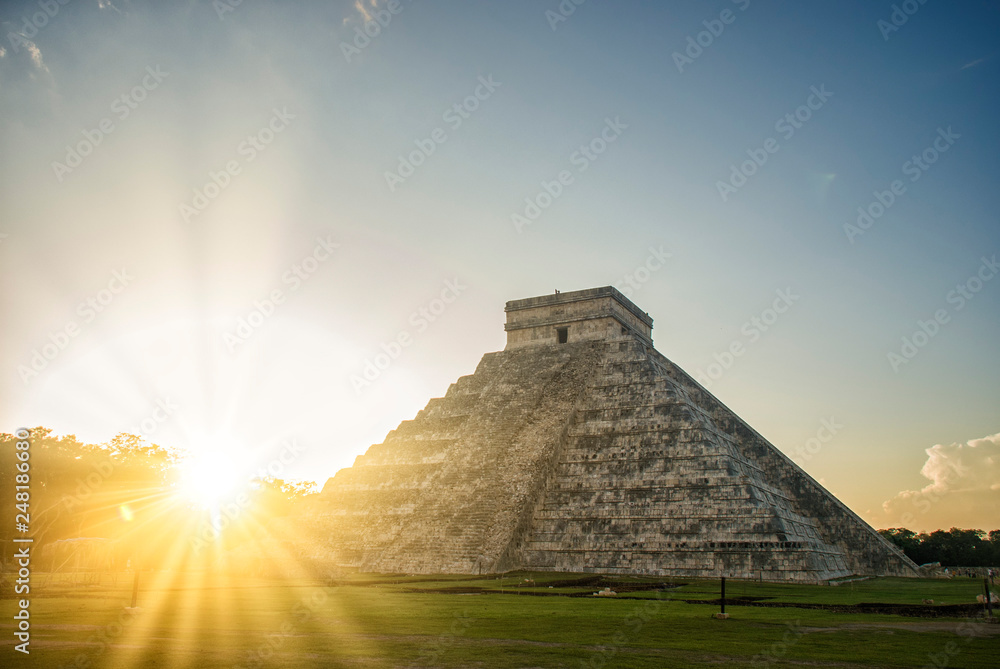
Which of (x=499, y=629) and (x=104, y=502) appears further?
(x=104, y=502)

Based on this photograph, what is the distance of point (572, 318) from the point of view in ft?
85.9

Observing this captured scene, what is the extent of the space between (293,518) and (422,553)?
7012 millimetres

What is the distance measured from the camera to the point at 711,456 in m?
18.3

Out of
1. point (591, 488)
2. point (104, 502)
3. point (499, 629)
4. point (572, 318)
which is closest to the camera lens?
point (499, 629)

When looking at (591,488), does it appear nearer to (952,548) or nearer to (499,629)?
(499,629)

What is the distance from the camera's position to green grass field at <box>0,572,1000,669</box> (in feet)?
21.7

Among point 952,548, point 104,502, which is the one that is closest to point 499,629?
point 952,548

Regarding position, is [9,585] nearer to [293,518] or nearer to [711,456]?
[293,518]

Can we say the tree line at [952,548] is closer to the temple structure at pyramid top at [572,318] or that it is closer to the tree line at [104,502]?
the temple structure at pyramid top at [572,318]

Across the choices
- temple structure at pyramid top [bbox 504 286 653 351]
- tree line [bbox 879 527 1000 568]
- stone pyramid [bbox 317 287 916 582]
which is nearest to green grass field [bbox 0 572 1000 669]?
stone pyramid [bbox 317 287 916 582]

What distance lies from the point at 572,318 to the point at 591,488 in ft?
26.9

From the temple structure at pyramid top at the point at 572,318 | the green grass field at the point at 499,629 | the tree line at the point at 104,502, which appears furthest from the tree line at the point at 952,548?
the tree line at the point at 104,502

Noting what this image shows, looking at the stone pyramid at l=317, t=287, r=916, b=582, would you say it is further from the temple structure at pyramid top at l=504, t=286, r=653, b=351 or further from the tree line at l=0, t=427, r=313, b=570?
the tree line at l=0, t=427, r=313, b=570

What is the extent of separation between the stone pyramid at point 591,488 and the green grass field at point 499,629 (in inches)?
112
